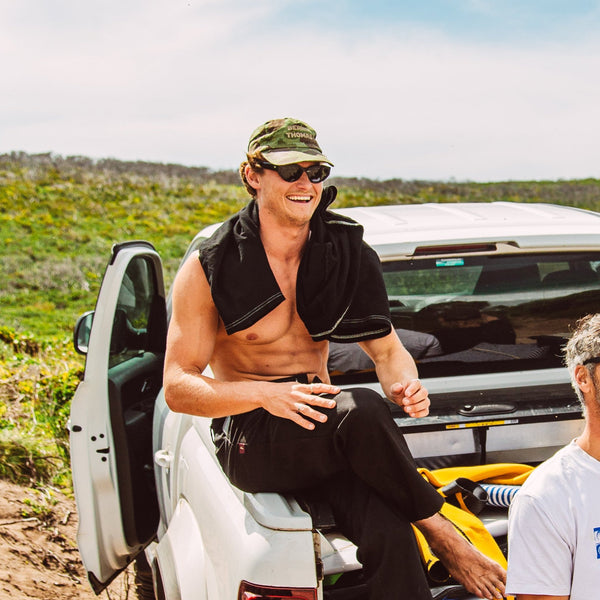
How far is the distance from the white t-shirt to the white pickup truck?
1.92 feet

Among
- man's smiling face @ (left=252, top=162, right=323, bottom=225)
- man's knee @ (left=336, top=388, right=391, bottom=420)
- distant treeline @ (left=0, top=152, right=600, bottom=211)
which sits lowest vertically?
man's knee @ (left=336, top=388, right=391, bottom=420)

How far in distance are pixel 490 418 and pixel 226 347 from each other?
40.4 inches

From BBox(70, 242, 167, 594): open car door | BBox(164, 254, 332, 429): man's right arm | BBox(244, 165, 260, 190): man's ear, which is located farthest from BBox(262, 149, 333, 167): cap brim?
BBox(70, 242, 167, 594): open car door

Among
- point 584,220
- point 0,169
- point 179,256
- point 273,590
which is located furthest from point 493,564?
point 0,169

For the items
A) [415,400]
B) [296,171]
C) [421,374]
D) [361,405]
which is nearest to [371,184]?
[421,374]

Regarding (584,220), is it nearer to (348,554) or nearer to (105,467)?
(348,554)

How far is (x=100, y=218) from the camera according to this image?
27.8 meters

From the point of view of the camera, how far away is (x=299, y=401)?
2.21m

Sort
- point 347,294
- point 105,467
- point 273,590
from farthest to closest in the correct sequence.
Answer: point 105,467 < point 347,294 < point 273,590

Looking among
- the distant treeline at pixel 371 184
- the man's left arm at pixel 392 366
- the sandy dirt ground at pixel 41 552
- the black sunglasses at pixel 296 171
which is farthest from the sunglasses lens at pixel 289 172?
the distant treeline at pixel 371 184

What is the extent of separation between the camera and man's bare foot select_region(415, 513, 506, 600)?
2.21 meters

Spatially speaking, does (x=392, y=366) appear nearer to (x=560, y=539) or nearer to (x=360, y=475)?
(x=360, y=475)

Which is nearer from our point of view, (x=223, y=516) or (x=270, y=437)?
(x=223, y=516)

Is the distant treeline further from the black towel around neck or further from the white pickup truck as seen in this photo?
the black towel around neck
